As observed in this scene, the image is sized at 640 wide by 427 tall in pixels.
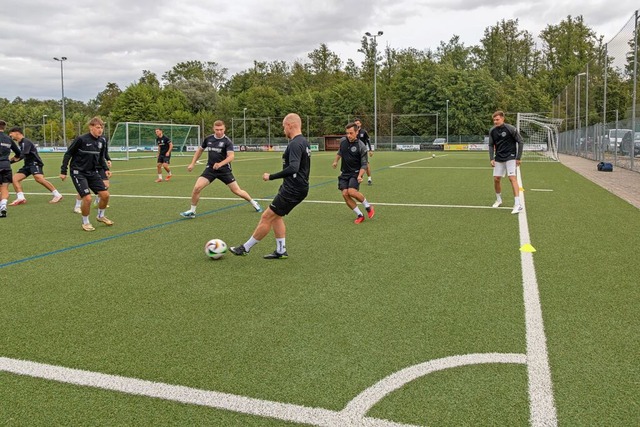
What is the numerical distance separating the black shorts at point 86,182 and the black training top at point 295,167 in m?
4.36

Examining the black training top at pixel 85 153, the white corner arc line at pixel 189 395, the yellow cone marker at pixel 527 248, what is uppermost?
the black training top at pixel 85 153

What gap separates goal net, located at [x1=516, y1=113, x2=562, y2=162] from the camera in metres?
35.0

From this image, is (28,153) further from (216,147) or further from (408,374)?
(408,374)

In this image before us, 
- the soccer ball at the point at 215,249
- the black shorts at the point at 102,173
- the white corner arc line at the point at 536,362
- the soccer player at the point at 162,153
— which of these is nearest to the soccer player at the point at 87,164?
the black shorts at the point at 102,173

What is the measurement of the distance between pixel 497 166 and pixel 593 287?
5.84 meters

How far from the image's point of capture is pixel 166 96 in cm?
8694

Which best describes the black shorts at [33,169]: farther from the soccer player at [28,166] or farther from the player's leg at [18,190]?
the player's leg at [18,190]

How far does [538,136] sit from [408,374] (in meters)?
39.9

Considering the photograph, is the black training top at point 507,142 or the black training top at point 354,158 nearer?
the black training top at point 354,158

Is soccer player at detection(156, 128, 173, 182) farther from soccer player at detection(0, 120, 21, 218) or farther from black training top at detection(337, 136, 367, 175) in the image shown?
black training top at detection(337, 136, 367, 175)

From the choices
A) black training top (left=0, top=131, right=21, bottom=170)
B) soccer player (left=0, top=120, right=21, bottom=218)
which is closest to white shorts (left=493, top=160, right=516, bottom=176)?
soccer player (left=0, top=120, right=21, bottom=218)

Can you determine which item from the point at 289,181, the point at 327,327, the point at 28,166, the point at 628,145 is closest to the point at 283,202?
the point at 289,181

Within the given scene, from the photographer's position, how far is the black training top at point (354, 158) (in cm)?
985

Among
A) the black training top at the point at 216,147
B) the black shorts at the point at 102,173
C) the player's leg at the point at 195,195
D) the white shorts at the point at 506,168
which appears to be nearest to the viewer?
the black shorts at the point at 102,173
